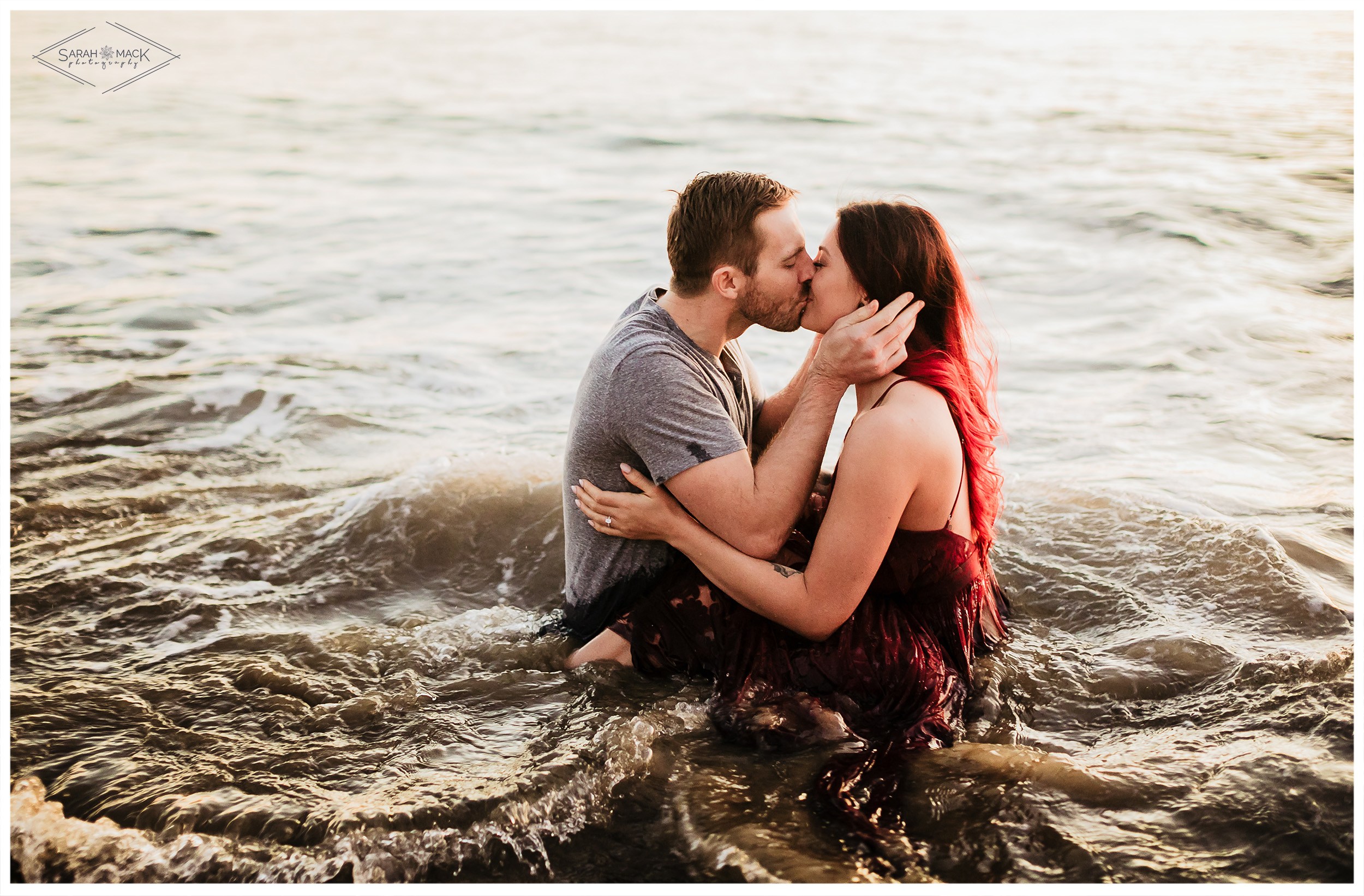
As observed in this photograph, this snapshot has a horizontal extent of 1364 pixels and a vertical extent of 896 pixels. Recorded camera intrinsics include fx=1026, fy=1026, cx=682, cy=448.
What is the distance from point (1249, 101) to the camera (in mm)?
17266

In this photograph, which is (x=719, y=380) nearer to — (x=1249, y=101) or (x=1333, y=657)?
(x=1333, y=657)

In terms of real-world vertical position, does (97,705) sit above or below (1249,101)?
below

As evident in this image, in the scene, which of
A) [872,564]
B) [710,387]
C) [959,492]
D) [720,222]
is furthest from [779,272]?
[872,564]

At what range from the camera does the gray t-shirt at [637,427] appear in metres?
3.86

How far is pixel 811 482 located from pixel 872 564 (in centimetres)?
37

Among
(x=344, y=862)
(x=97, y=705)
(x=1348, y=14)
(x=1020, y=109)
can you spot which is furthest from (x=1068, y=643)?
(x=1348, y=14)

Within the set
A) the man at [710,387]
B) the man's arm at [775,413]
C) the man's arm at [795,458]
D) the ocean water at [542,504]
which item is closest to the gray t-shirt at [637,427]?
the man at [710,387]

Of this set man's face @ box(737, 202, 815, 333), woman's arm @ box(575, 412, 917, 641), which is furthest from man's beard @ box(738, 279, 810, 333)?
woman's arm @ box(575, 412, 917, 641)

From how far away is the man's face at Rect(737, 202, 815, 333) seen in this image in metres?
3.99

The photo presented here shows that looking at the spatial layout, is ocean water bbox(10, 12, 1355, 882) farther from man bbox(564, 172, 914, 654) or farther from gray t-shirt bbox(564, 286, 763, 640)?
man bbox(564, 172, 914, 654)

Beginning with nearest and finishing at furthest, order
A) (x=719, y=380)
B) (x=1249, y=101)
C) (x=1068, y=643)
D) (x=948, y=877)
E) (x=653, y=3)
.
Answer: (x=948, y=877) → (x=719, y=380) → (x=1068, y=643) → (x=1249, y=101) → (x=653, y=3)

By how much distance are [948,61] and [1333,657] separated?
71.6 ft

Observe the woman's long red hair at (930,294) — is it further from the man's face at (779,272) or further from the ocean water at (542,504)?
the ocean water at (542,504)

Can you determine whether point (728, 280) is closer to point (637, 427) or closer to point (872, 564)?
point (637, 427)
